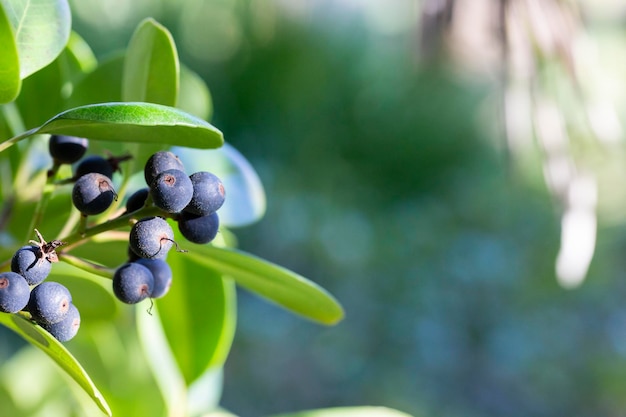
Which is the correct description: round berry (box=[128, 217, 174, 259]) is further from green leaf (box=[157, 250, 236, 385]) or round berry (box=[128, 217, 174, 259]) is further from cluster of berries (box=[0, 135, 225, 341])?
green leaf (box=[157, 250, 236, 385])

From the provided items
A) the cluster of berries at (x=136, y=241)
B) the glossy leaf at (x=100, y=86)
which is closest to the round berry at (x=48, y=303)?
the cluster of berries at (x=136, y=241)

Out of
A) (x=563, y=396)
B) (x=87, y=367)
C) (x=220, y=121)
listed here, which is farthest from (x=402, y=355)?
(x=87, y=367)

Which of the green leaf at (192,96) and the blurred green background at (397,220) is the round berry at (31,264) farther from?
the blurred green background at (397,220)

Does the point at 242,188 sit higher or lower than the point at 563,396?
lower

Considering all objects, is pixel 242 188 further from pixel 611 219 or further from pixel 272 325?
pixel 611 219

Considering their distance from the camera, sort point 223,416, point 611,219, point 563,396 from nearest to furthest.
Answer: point 223,416 < point 563,396 < point 611,219

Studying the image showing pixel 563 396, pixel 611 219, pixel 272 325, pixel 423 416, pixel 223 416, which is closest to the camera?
pixel 223 416

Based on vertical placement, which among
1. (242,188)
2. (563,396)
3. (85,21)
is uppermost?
(563,396)

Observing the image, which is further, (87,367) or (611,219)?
(611,219)
